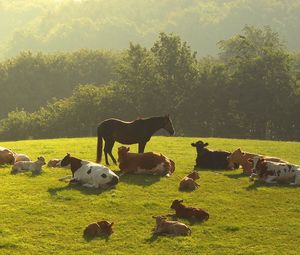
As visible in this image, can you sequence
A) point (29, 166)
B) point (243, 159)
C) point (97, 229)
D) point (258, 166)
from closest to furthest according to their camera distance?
point (97, 229) → point (258, 166) → point (29, 166) → point (243, 159)

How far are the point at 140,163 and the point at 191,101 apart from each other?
5257 cm

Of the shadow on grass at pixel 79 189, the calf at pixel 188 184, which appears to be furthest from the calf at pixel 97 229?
the calf at pixel 188 184

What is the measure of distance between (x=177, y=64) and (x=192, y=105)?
27.5ft

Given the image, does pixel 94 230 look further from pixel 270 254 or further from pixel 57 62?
pixel 57 62

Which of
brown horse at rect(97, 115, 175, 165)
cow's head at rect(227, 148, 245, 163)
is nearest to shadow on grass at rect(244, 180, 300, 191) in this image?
cow's head at rect(227, 148, 245, 163)

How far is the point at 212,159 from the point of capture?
880 inches

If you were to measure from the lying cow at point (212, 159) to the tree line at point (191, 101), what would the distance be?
4810cm

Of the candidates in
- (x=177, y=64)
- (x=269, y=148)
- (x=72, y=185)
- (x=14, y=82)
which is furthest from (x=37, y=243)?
(x=14, y=82)

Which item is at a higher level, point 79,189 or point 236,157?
point 236,157

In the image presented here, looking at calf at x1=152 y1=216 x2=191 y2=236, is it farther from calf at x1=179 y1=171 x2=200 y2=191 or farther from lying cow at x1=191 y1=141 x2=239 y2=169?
lying cow at x1=191 y1=141 x2=239 y2=169

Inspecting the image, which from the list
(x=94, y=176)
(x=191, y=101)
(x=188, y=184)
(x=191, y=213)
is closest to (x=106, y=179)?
(x=94, y=176)

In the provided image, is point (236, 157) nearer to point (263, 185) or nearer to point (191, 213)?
point (263, 185)

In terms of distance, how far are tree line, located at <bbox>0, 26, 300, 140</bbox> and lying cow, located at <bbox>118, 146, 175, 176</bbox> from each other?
5076 centimetres

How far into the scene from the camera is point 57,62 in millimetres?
109188
